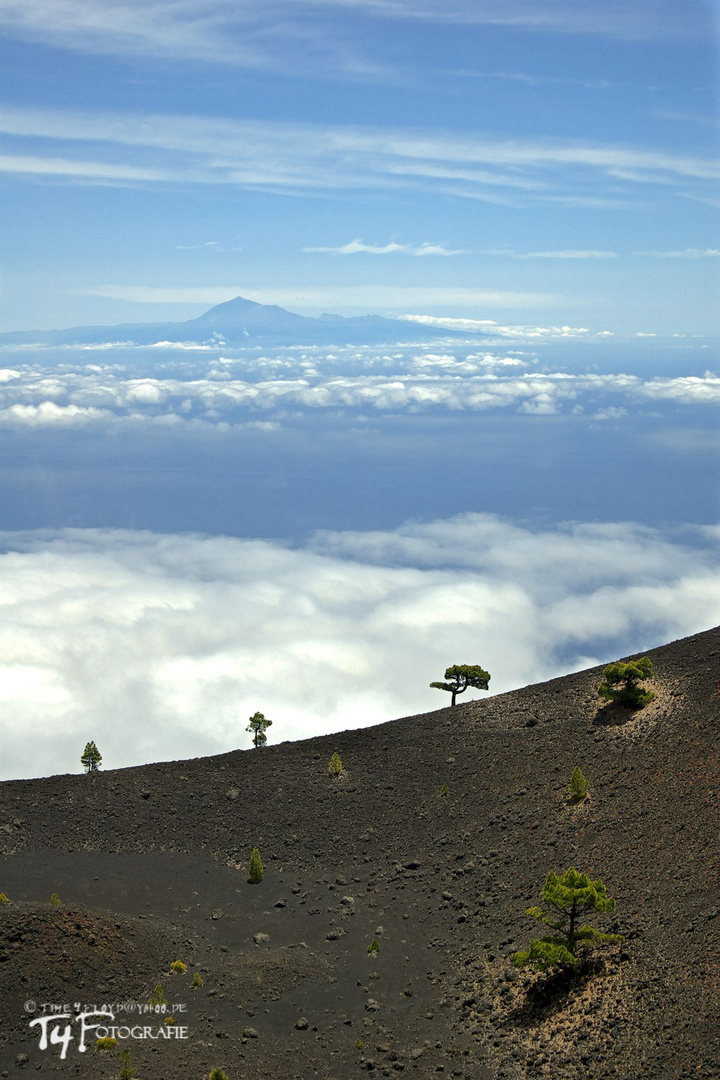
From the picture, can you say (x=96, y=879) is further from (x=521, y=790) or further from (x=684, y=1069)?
(x=684, y=1069)

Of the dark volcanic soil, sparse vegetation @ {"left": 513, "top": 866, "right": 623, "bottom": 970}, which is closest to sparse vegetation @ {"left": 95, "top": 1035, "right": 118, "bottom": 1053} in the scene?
the dark volcanic soil

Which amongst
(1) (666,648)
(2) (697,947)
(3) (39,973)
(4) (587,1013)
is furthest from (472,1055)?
(1) (666,648)

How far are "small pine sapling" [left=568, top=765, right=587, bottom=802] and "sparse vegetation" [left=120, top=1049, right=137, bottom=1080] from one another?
754 inches

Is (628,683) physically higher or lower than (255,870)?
higher

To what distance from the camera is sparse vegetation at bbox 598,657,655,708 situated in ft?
129

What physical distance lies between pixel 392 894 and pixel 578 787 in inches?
335

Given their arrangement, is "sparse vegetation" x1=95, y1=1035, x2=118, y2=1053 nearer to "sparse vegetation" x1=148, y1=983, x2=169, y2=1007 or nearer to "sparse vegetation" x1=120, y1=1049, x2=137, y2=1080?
"sparse vegetation" x1=120, y1=1049, x2=137, y2=1080

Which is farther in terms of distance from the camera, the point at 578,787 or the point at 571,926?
the point at 578,787

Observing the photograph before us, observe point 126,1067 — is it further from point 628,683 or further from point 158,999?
point 628,683

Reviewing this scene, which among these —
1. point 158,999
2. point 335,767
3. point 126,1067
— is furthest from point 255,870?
point 126,1067

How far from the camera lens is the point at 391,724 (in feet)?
147

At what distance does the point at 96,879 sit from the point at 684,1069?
22.8 m

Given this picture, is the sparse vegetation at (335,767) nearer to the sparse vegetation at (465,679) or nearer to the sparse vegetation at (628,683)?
the sparse vegetation at (465,679)

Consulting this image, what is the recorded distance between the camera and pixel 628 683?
130 ft
